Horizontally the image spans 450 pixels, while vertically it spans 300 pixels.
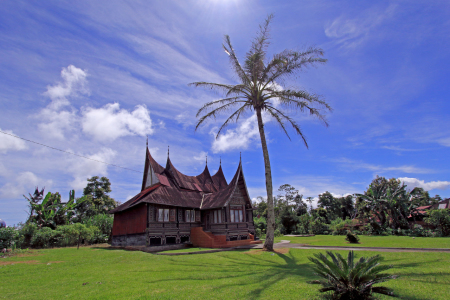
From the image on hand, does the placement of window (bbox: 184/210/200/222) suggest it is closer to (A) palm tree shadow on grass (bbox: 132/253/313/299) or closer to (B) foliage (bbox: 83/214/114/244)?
(B) foliage (bbox: 83/214/114/244)

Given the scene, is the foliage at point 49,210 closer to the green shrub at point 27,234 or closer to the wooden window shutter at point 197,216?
the green shrub at point 27,234

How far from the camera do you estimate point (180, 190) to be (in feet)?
88.8

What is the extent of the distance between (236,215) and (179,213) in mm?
5838

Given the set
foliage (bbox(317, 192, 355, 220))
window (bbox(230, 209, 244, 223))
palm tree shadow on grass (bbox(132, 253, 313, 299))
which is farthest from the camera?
foliage (bbox(317, 192, 355, 220))

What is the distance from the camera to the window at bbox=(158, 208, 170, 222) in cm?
2241

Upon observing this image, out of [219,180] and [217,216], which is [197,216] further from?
[219,180]

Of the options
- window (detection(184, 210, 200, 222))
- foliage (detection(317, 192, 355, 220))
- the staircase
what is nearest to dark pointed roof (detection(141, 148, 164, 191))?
window (detection(184, 210, 200, 222))

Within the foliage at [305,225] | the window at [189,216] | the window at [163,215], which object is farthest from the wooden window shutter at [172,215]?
the foliage at [305,225]

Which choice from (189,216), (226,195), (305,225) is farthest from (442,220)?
(189,216)

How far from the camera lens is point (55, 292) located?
723 centimetres

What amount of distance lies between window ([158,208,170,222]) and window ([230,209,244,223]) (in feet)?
21.0

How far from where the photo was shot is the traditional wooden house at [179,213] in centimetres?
2178

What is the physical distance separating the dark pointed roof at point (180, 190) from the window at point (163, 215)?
1.03 metres

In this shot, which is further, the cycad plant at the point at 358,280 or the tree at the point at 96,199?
the tree at the point at 96,199
